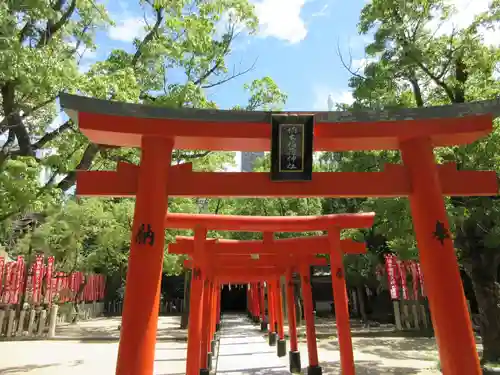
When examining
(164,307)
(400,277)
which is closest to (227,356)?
(400,277)

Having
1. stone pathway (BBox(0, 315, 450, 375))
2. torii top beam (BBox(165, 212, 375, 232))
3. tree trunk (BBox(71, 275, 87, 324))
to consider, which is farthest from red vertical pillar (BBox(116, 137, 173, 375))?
tree trunk (BBox(71, 275, 87, 324))

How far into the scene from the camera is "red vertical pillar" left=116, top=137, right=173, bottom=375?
4090 mm

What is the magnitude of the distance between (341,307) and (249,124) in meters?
3.68

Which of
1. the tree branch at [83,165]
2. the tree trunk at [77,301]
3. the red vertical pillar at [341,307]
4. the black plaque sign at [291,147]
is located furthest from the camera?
the tree trunk at [77,301]

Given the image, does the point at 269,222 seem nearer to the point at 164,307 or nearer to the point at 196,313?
the point at 196,313

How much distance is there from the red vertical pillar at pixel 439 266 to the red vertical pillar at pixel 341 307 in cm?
195

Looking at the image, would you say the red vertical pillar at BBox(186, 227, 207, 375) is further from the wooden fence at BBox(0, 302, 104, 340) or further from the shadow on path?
the wooden fence at BBox(0, 302, 104, 340)

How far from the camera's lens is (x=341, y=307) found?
6.62 m

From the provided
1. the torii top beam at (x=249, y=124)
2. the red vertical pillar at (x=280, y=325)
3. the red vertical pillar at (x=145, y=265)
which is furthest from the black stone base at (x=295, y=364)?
the torii top beam at (x=249, y=124)

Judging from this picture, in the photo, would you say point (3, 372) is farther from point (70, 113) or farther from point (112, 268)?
point (112, 268)

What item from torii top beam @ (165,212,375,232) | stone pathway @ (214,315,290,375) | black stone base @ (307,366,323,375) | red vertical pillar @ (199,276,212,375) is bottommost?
stone pathway @ (214,315,290,375)

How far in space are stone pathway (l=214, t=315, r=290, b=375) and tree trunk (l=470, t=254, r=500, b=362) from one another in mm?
4619

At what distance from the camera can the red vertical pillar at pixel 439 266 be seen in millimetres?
4230

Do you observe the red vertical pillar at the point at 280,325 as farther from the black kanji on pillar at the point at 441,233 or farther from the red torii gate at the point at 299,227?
the black kanji on pillar at the point at 441,233
